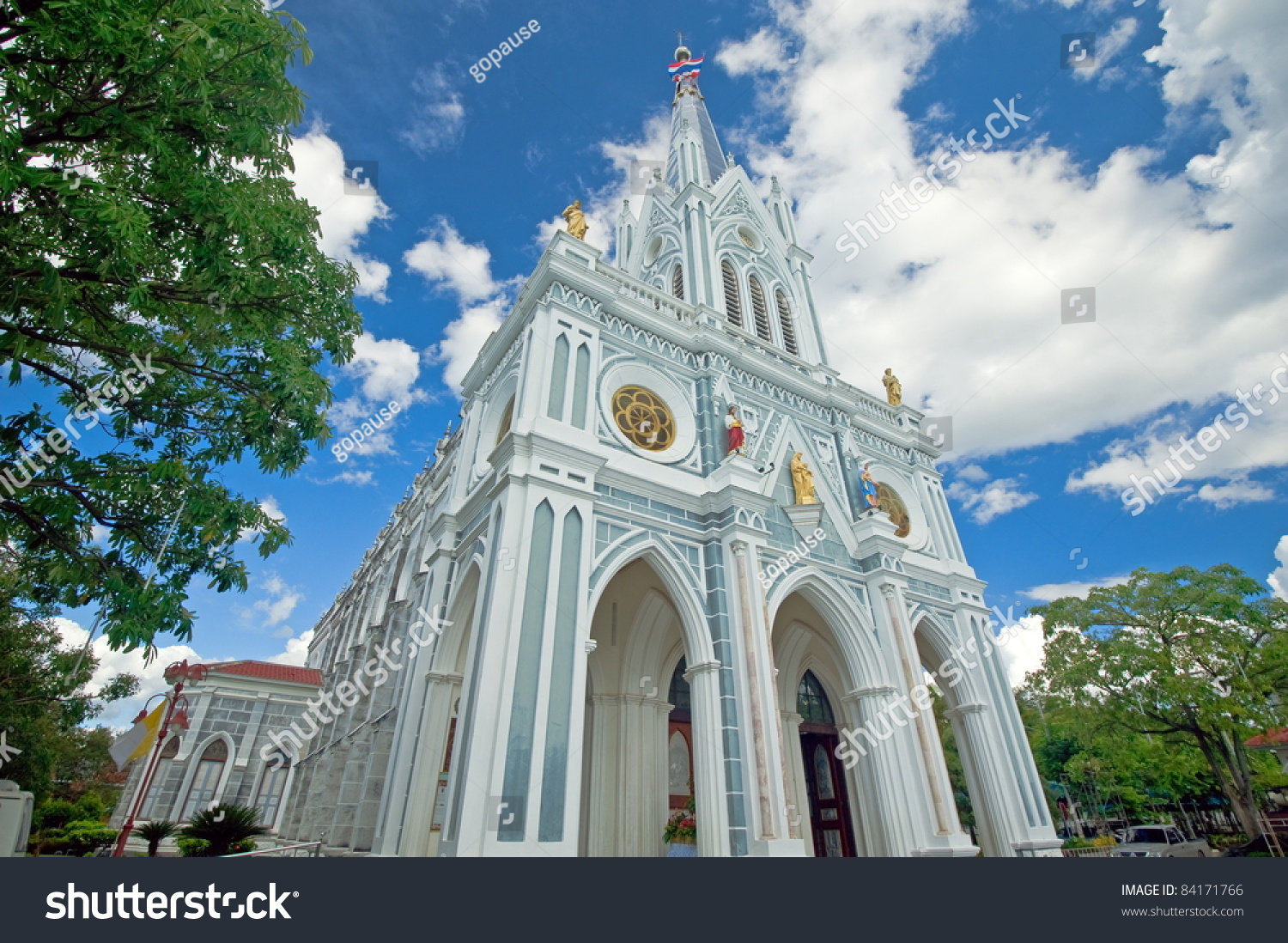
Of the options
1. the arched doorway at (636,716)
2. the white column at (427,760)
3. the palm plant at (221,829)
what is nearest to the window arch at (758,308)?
the arched doorway at (636,716)

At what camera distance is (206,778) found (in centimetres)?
2219

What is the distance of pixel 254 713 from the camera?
24.0 metres

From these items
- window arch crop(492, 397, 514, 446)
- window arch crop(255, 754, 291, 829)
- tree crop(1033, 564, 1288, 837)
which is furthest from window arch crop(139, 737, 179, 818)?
tree crop(1033, 564, 1288, 837)

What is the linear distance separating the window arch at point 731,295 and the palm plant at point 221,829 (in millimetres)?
15377

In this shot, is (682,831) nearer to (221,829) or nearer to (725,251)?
(221,829)

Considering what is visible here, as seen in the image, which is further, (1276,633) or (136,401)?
(1276,633)

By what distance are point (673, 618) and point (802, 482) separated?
4129 millimetres

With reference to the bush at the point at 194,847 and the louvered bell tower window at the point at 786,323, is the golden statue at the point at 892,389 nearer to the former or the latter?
the louvered bell tower window at the point at 786,323

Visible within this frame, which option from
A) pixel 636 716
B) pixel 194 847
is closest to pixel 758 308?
pixel 636 716
